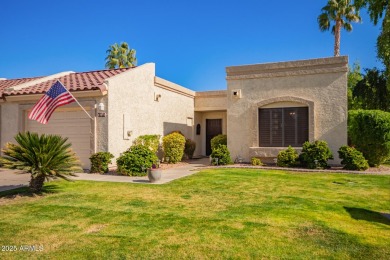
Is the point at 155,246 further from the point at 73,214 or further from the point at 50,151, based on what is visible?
the point at 50,151

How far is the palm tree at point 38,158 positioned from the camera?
7.59 m

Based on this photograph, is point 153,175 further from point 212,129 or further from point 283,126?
point 212,129

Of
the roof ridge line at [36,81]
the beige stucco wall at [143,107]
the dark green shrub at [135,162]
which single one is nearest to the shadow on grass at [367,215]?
the dark green shrub at [135,162]

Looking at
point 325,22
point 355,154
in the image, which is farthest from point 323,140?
point 325,22

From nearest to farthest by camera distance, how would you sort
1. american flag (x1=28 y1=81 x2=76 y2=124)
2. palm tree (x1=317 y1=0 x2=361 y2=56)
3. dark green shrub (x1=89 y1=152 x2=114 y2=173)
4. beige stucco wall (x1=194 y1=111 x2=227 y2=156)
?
american flag (x1=28 y1=81 x2=76 y2=124), dark green shrub (x1=89 y1=152 x2=114 y2=173), beige stucco wall (x1=194 y1=111 x2=227 y2=156), palm tree (x1=317 y1=0 x2=361 y2=56)

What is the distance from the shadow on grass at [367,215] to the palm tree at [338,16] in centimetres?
2662

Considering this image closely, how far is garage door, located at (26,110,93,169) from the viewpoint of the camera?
13.3 m

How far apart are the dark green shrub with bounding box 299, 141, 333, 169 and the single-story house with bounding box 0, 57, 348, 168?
0.89 metres

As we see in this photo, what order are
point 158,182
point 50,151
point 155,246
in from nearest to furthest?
point 155,246 → point 50,151 → point 158,182

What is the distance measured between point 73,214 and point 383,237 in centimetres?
592

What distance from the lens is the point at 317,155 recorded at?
42.3 ft

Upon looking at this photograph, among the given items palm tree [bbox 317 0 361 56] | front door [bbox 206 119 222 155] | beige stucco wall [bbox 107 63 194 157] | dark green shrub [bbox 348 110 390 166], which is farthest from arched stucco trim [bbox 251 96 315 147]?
palm tree [bbox 317 0 361 56]

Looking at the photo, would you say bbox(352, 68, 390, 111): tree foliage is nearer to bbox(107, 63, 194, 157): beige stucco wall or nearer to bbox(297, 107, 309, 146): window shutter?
bbox(297, 107, 309, 146): window shutter

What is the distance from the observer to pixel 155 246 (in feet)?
14.5
